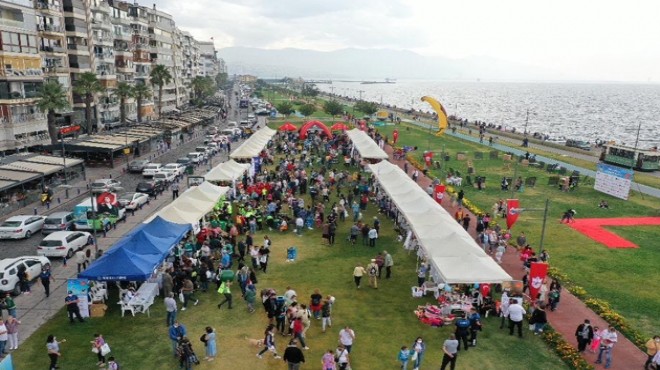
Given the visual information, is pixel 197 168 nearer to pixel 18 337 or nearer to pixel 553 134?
pixel 18 337

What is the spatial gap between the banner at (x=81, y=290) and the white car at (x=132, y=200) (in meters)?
14.9

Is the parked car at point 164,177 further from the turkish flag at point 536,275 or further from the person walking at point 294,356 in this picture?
the turkish flag at point 536,275

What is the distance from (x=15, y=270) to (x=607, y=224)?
33658 mm

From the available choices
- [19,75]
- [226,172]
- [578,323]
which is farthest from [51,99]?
[578,323]

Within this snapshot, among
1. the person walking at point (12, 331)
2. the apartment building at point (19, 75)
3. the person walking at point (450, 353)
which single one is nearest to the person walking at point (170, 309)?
the person walking at point (12, 331)

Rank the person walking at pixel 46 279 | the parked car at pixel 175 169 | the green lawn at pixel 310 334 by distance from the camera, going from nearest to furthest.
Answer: the green lawn at pixel 310 334 < the person walking at pixel 46 279 < the parked car at pixel 175 169

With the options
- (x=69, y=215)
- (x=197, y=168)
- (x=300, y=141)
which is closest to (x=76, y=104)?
(x=197, y=168)

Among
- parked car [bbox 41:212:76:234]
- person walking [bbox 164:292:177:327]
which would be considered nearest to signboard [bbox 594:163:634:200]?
person walking [bbox 164:292:177:327]

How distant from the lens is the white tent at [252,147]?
41812 mm

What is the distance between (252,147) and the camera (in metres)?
44.9

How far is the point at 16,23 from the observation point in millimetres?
46906

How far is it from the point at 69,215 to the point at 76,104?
3987cm

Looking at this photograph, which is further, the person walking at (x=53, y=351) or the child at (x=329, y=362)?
the person walking at (x=53, y=351)

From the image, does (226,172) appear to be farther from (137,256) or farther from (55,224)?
(137,256)
